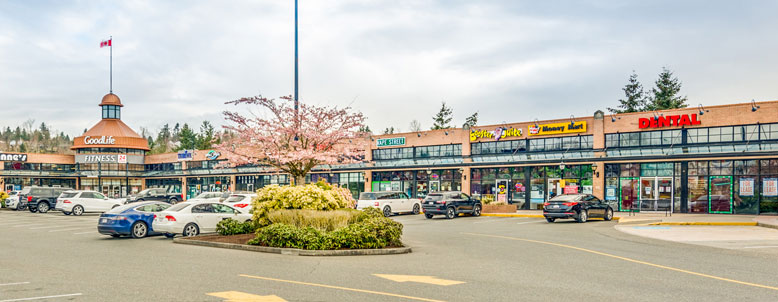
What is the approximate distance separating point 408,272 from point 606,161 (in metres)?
29.0

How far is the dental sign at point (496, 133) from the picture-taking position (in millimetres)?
43438

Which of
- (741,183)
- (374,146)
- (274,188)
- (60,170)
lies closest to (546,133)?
(741,183)

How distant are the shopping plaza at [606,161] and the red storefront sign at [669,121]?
6cm

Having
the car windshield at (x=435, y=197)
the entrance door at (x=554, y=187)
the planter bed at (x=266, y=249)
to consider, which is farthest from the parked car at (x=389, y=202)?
the planter bed at (x=266, y=249)

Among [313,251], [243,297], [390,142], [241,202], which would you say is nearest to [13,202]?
[241,202]

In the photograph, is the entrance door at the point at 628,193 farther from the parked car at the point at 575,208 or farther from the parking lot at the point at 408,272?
the parking lot at the point at 408,272

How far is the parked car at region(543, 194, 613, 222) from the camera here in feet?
92.0

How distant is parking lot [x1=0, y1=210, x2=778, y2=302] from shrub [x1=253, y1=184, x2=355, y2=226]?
254 cm

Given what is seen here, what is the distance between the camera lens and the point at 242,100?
22969mm

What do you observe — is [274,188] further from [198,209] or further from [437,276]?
[437,276]

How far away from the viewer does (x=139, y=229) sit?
21.1 metres

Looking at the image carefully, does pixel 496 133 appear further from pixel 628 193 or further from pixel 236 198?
pixel 236 198

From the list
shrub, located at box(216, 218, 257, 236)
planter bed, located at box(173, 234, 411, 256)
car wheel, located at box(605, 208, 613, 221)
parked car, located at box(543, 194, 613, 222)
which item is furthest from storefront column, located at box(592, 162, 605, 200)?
shrub, located at box(216, 218, 257, 236)

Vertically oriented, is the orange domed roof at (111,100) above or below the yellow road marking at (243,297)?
above
